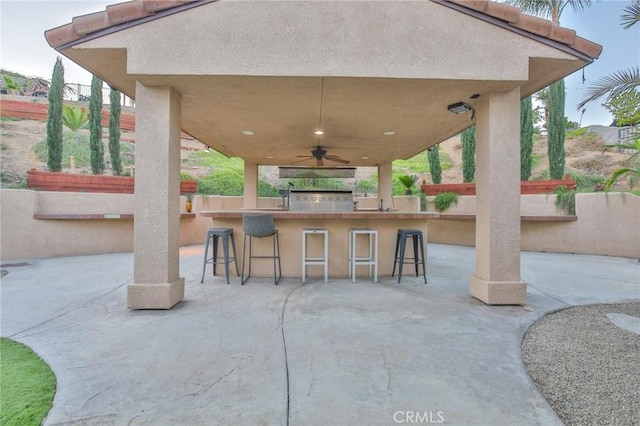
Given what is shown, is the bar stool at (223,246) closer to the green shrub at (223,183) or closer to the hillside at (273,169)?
the green shrub at (223,183)

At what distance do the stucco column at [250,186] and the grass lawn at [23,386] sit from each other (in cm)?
689

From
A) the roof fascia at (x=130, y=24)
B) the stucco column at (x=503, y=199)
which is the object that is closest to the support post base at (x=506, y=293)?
the stucco column at (x=503, y=199)

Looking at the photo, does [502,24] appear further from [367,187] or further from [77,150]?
[77,150]

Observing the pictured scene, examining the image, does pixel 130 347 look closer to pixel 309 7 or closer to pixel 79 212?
pixel 309 7

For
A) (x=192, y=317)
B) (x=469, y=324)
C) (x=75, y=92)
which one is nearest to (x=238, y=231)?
(x=192, y=317)

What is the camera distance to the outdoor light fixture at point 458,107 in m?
3.97

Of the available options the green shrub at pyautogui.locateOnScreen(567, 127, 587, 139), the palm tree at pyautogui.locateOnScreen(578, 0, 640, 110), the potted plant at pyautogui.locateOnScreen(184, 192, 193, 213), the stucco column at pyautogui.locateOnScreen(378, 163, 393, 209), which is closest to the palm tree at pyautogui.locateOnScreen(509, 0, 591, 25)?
the palm tree at pyautogui.locateOnScreen(578, 0, 640, 110)

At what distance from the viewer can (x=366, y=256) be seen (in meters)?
5.01

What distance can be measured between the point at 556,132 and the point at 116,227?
12.9 meters

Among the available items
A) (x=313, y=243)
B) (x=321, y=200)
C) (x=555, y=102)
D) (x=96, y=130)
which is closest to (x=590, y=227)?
(x=555, y=102)

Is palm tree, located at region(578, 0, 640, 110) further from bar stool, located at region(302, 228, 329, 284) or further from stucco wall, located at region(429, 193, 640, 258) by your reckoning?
bar stool, located at region(302, 228, 329, 284)

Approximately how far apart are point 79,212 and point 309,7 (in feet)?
22.7

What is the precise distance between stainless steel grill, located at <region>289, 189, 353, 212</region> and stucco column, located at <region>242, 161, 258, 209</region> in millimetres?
1559

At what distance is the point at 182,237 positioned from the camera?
821cm
